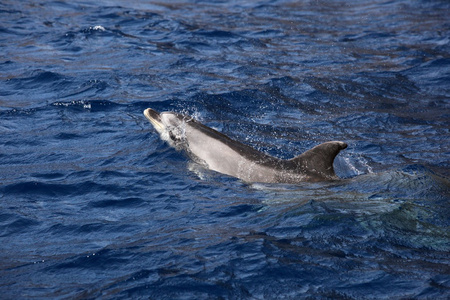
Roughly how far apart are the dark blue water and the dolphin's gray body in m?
0.26

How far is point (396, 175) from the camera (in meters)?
9.59

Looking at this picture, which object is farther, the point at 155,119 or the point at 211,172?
the point at 155,119

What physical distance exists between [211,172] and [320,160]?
1916 millimetres

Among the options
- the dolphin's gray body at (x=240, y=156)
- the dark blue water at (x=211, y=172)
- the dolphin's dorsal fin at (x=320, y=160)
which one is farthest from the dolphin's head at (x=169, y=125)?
the dolphin's dorsal fin at (x=320, y=160)

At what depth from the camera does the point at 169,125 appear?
448 inches

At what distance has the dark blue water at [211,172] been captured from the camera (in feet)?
21.9

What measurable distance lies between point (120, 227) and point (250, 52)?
1192 cm

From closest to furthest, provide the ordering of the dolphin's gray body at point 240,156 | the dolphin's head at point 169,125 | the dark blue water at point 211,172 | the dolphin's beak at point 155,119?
the dark blue water at point 211,172 → the dolphin's gray body at point 240,156 → the dolphin's head at point 169,125 → the dolphin's beak at point 155,119

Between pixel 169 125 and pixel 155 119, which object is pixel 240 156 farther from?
pixel 155 119

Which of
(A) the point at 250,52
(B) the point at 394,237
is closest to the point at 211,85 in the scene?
(A) the point at 250,52

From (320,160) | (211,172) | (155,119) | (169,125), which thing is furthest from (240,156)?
(155,119)

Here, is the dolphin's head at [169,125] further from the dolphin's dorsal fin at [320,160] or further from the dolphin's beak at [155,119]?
the dolphin's dorsal fin at [320,160]

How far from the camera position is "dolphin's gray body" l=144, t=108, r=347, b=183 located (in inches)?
368

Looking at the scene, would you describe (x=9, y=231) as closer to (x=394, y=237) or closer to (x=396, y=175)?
(x=394, y=237)
